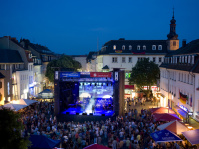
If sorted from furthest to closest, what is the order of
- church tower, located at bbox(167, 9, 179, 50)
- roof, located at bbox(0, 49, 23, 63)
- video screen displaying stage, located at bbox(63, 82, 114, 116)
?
church tower, located at bbox(167, 9, 179, 50), roof, located at bbox(0, 49, 23, 63), video screen displaying stage, located at bbox(63, 82, 114, 116)

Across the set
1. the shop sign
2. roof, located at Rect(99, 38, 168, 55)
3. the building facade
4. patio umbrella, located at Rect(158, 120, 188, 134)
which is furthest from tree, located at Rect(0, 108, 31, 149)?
roof, located at Rect(99, 38, 168, 55)

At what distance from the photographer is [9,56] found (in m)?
39.8

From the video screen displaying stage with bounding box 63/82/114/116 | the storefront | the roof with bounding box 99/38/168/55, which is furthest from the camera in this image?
the roof with bounding box 99/38/168/55

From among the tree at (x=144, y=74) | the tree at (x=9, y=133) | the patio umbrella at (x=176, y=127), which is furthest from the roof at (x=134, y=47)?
Answer: the tree at (x=9, y=133)

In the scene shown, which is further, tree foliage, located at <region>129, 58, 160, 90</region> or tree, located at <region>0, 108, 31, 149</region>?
tree foliage, located at <region>129, 58, 160, 90</region>

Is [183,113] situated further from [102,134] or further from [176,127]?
[102,134]

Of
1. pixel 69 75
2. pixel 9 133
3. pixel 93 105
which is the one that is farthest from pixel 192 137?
pixel 93 105

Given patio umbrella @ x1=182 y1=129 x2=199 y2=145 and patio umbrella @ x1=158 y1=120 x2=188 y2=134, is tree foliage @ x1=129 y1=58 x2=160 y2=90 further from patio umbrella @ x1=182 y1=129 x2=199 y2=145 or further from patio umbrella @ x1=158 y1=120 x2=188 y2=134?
patio umbrella @ x1=182 y1=129 x2=199 y2=145

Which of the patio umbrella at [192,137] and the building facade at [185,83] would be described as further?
the building facade at [185,83]

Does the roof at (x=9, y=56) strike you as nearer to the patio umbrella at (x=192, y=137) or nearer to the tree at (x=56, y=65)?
the tree at (x=56, y=65)

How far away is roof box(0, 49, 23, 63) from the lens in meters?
38.2

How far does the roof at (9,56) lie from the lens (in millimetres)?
38188

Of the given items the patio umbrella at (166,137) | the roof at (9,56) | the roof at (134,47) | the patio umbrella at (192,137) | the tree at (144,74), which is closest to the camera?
the patio umbrella at (192,137)

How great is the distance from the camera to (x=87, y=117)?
29797mm
